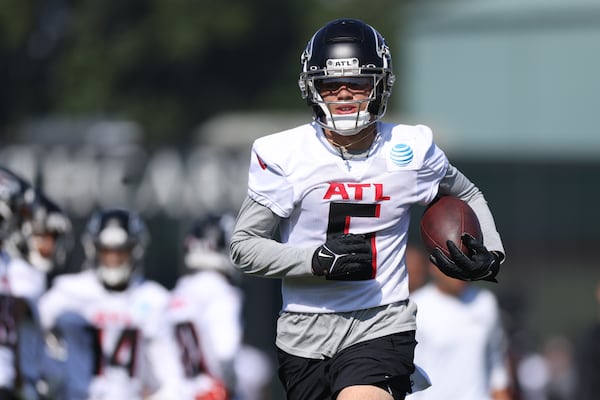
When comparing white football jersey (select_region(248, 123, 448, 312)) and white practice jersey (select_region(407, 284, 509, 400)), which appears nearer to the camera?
white football jersey (select_region(248, 123, 448, 312))

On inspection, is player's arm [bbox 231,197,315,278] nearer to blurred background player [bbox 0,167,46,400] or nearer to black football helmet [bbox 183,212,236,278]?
blurred background player [bbox 0,167,46,400]

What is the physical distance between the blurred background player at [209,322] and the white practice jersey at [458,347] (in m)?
1.57

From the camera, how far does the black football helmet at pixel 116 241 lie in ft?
29.8

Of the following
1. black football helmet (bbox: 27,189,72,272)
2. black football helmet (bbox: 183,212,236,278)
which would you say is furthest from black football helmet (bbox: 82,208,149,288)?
black football helmet (bbox: 183,212,236,278)

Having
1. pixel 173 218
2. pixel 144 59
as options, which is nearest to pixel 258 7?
pixel 144 59

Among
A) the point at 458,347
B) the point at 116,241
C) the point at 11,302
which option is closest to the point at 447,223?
the point at 458,347

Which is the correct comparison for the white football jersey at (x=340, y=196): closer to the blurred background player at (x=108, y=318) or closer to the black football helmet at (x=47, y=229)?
the blurred background player at (x=108, y=318)

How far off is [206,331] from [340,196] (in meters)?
4.34

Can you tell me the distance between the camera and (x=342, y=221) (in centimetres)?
597

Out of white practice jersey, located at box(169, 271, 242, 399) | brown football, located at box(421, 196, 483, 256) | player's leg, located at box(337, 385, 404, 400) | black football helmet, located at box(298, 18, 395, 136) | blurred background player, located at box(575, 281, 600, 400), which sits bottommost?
blurred background player, located at box(575, 281, 600, 400)

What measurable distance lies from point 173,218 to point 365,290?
1529 cm

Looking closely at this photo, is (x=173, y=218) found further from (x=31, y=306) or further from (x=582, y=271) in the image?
(x=31, y=306)

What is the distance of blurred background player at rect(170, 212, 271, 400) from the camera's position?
997 cm

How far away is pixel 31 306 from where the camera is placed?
8.28 m
